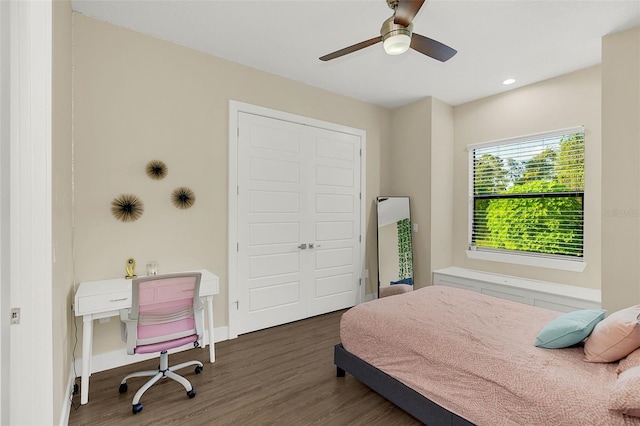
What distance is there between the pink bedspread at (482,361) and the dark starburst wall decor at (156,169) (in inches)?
84.5

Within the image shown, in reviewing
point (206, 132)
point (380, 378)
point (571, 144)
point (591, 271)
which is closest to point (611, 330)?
point (380, 378)

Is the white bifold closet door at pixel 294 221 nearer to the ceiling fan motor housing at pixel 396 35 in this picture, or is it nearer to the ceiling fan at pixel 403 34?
the ceiling fan at pixel 403 34

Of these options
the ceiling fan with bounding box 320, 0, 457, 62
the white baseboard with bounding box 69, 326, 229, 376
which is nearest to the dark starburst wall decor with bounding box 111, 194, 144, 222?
the white baseboard with bounding box 69, 326, 229, 376

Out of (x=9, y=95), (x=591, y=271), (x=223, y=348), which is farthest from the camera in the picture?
(x=591, y=271)

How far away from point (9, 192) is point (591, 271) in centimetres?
488

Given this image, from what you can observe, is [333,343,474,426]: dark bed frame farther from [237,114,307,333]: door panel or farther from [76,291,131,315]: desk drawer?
[76,291,131,315]: desk drawer

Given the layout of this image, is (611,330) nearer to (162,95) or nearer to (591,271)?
(591,271)

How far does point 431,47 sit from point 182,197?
2.53 m

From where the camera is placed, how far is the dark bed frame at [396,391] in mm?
1816

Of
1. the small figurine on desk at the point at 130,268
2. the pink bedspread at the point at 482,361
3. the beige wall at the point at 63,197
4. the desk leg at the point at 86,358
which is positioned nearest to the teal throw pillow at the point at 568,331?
the pink bedspread at the point at 482,361

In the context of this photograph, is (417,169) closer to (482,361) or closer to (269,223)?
(269,223)

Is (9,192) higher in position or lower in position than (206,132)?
lower

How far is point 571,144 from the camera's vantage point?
3633 millimetres

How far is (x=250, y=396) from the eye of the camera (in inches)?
92.7
